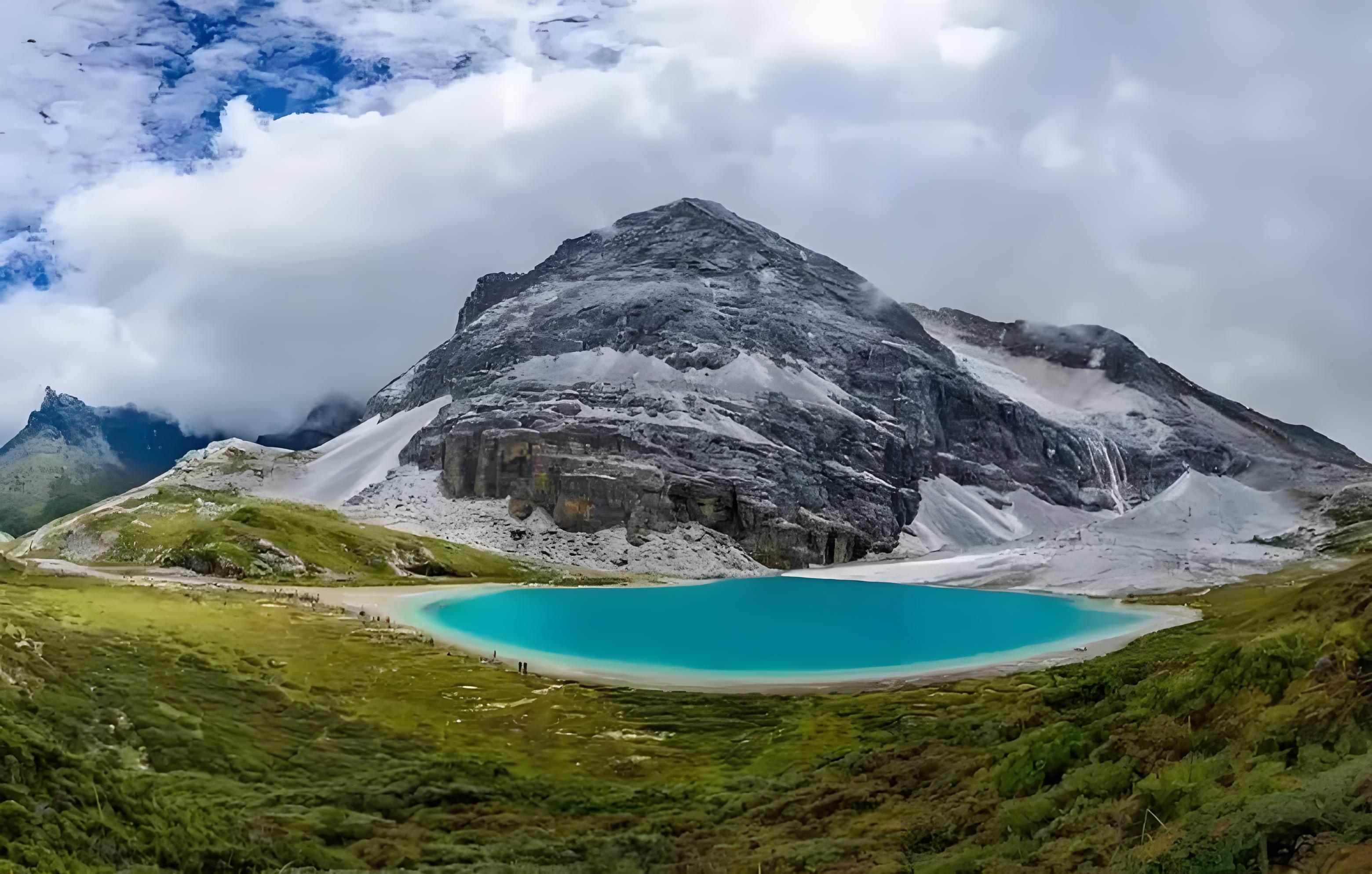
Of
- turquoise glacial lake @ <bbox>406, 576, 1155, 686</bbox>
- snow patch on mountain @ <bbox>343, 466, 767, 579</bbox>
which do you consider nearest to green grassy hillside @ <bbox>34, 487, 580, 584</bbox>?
snow patch on mountain @ <bbox>343, 466, 767, 579</bbox>

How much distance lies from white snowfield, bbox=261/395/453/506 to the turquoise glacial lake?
268 feet

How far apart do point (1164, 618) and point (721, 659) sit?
4262 centimetres

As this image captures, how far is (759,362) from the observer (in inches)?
7082

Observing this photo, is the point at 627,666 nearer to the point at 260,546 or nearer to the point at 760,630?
the point at 760,630

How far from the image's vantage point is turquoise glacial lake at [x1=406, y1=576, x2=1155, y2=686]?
42.8m

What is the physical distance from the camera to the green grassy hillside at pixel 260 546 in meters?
88.2

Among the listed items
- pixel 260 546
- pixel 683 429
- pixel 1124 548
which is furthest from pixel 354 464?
pixel 1124 548

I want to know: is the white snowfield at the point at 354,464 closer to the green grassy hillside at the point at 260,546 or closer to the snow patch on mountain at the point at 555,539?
the snow patch on mountain at the point at 555,539

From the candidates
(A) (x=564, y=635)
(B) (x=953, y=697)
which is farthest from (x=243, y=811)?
(A) (x=564, y=635)

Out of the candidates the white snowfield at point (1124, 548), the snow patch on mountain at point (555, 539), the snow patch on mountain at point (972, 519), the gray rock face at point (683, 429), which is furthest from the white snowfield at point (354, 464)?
the snow patch on mountain at point (972, 519)

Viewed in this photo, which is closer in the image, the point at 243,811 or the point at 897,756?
the point at 243,811

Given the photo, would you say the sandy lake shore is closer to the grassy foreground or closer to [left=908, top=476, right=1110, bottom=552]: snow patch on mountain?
the grassy foreground

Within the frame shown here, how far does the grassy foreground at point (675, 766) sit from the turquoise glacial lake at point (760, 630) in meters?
8.15

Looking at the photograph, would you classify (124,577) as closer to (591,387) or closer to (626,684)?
(626,684)
